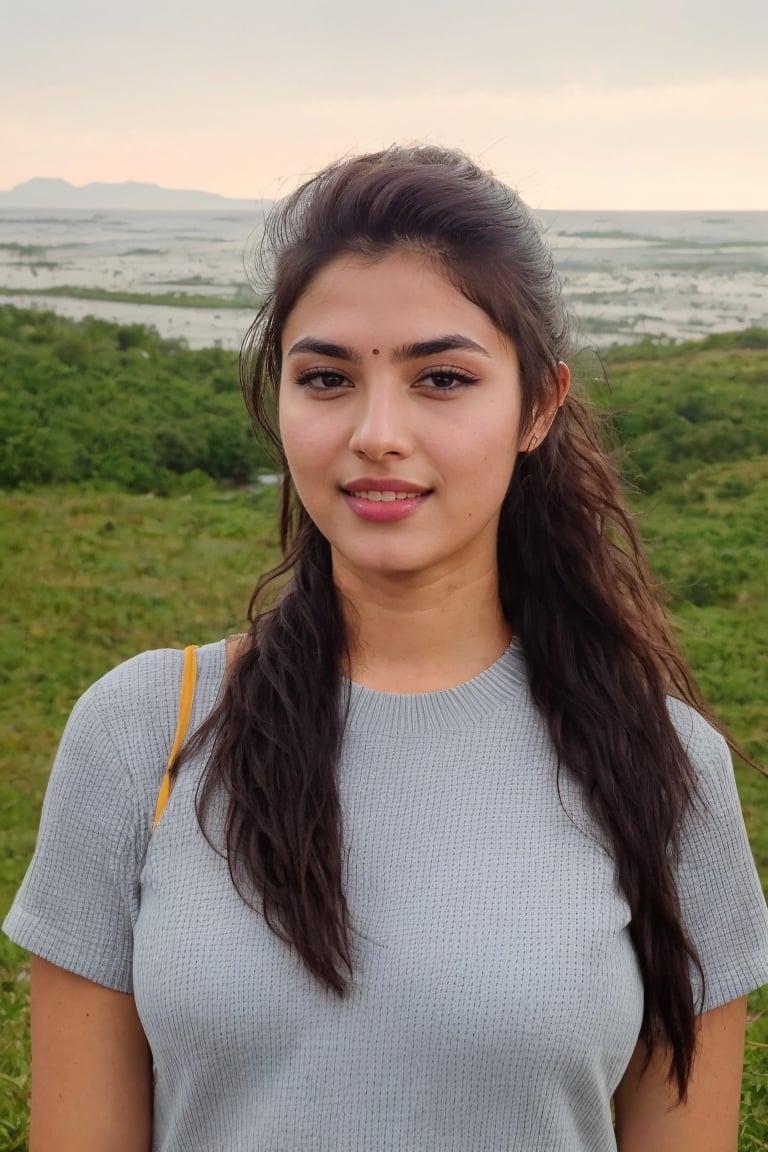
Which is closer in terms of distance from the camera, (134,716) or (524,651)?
(134,716)

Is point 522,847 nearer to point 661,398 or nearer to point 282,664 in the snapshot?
point 282,664

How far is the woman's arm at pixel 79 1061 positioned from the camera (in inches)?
64.6

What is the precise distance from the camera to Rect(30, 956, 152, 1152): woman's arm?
1.64m

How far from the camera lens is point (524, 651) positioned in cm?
186

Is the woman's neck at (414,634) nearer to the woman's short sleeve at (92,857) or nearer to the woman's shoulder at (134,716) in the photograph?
the woman's shoulder at (134,716)

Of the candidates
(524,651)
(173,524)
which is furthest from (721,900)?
(173,524)

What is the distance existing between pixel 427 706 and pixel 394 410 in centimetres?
41

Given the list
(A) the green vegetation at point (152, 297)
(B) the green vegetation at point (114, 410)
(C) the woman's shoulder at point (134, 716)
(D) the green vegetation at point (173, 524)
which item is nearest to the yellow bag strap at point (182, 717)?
(C) the woman's shoulder at point (134, 716)

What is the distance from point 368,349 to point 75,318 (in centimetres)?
1305

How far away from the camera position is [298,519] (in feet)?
6.59

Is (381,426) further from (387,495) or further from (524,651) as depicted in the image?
(524,651)

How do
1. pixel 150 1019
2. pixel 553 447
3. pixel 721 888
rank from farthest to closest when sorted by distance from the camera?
1. pixel 553 447
2. pixel 721 888
3. pixel 150 1019

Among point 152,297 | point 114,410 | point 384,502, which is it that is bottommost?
point 114,410

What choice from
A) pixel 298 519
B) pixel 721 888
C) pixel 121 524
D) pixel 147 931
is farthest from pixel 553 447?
pixel 121 524
